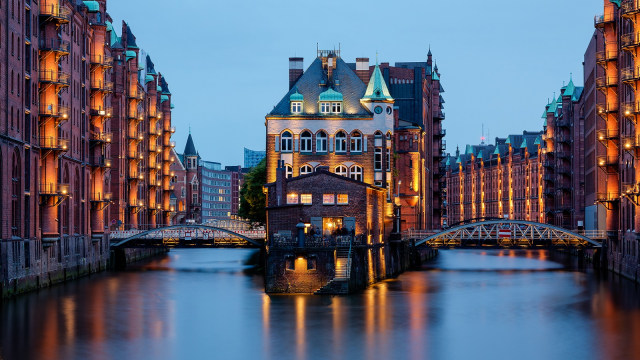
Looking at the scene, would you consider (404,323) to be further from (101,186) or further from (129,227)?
(129,227)

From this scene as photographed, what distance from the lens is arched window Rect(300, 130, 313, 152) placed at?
96562 millimetres

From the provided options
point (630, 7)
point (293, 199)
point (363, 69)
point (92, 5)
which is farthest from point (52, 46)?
point (363, 69)

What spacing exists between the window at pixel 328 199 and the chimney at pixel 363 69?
35662mm

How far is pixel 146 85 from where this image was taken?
13750 cm

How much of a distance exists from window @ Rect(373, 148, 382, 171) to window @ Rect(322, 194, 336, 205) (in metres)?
23.1

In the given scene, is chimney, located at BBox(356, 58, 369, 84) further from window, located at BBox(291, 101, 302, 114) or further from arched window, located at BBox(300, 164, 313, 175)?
arched window, located at BBox(300, 164, 313, 175)

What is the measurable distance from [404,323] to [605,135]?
41068 millimetres

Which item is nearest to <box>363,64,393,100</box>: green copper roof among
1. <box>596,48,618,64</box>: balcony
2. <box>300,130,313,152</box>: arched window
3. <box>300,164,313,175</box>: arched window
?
<box>300,130,313,152</box>: arched window

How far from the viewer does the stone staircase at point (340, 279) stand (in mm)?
65938

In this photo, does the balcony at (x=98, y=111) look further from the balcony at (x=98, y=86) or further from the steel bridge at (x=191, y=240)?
the steel bridge at (x=191, y=240)

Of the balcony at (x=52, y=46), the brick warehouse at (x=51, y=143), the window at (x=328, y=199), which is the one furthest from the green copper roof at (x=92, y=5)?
the window at (x=328, y=199)

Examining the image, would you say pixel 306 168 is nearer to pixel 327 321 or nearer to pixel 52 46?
pixel 52 46

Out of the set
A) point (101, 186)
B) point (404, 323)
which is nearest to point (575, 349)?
point (404, 323)

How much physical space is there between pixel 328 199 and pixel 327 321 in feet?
65.3
